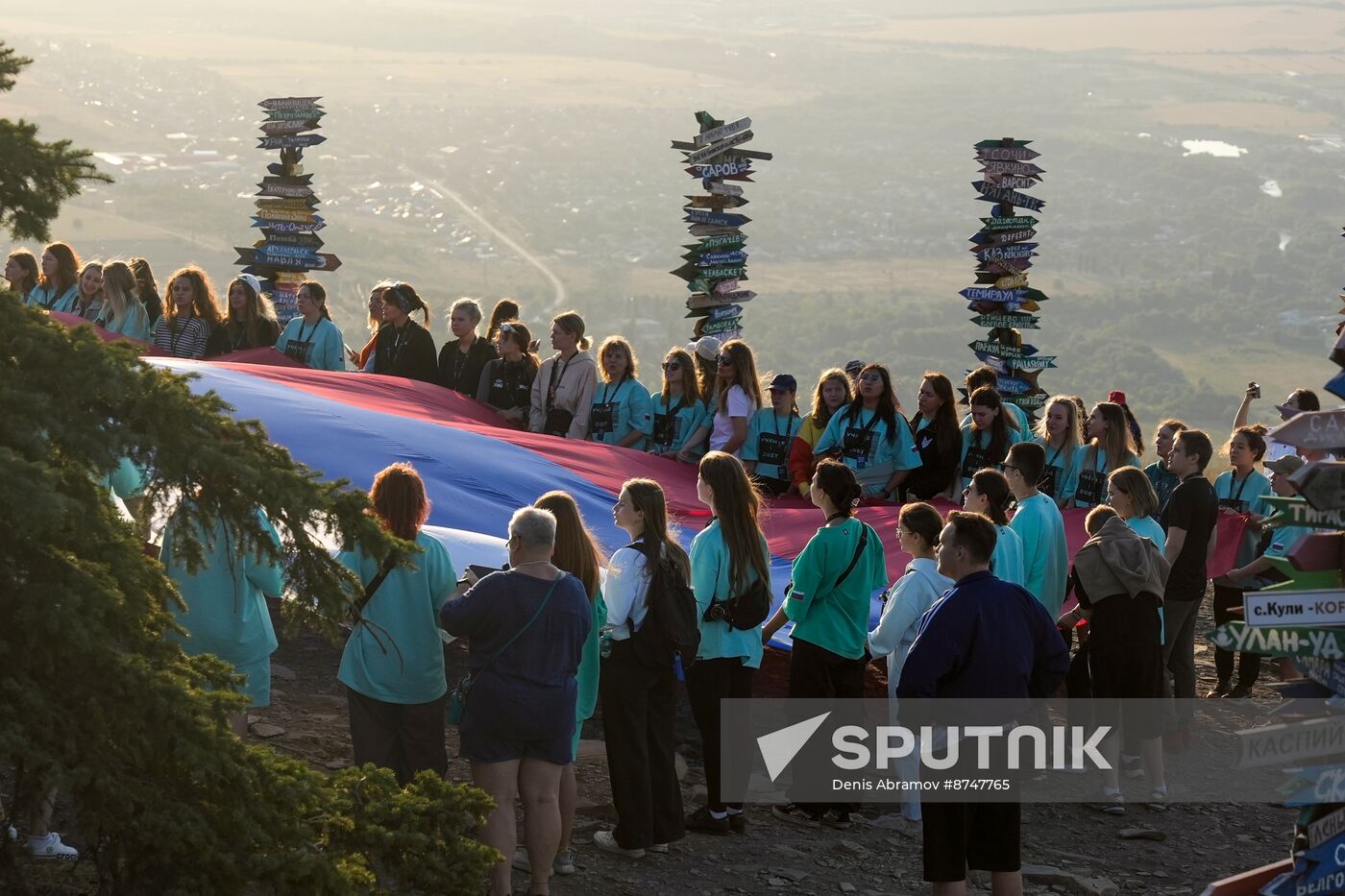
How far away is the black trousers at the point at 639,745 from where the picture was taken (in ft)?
21.3

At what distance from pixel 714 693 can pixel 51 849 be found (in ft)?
9.17

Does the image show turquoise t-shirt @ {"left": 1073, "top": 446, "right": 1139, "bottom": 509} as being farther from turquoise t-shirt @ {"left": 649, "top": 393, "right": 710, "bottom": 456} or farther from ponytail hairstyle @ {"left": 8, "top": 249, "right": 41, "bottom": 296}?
ponytail hairstyle @ {"left": 8, "top": 249, "right": 41, "bottom": 296}

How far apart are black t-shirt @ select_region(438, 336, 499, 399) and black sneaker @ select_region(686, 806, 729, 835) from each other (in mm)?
4600

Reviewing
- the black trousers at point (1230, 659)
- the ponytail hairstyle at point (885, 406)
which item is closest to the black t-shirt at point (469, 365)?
the ponytail hairstyle at point (885, 406)

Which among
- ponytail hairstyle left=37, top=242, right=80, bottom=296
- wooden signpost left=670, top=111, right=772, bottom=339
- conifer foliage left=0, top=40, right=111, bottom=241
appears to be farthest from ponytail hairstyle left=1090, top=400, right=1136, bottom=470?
ponytail hairstyle left=37, top=242, right=80, bottom=296

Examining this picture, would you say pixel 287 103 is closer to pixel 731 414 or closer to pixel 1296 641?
pixel 731 414

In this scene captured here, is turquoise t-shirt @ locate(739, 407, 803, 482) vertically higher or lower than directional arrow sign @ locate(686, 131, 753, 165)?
lower

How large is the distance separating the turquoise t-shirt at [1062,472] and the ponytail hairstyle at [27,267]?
290 inches

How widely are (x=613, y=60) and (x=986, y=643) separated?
176891 millimetres

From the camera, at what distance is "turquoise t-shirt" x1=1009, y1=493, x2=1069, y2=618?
25.5 feet

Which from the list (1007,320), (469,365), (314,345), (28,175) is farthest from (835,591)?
(1007,320)

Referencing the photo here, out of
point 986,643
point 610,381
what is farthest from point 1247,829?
point 610,381

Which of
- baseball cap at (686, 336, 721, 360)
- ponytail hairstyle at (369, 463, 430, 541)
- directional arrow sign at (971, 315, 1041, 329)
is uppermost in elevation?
directional arrow sign at (971, 315, 1041, 329)

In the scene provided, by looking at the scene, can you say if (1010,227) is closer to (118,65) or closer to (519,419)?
(519,419)
